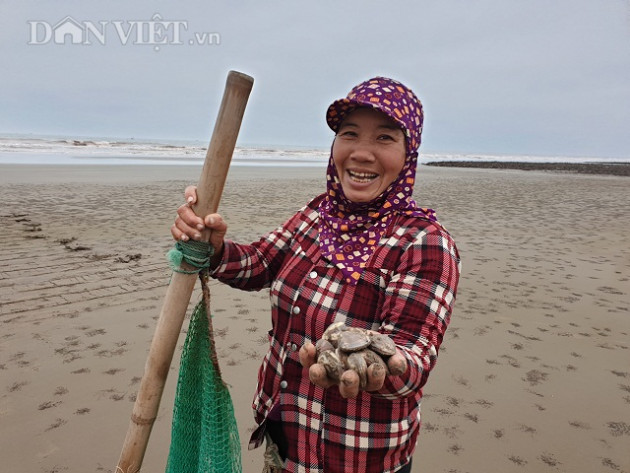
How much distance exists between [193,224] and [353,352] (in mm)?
868

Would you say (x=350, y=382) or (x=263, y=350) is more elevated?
(x=350, y=382)

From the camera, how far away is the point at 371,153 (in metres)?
1.49

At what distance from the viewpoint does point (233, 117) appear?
1577mm

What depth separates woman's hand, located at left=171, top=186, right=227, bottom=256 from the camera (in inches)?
63.7

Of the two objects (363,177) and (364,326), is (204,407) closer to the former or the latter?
(364,326)

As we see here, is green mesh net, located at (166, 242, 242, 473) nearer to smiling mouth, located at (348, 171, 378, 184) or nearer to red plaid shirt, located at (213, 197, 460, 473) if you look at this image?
red plaid shirt, located at (213, 197, 460, 473)

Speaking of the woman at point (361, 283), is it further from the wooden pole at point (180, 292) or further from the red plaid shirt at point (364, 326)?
the wooden pole at point (180, 292)

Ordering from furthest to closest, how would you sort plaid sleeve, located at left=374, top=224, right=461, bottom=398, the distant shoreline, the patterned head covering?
the distant shoreline, the patterned head covering, plaid sleeve, located at left=374, top=224, right=461, bottom=398

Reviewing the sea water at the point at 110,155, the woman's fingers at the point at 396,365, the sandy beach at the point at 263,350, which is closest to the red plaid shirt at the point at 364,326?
the woman's fingers at the point at 396,365

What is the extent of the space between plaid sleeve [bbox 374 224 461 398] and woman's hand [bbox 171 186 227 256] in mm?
702

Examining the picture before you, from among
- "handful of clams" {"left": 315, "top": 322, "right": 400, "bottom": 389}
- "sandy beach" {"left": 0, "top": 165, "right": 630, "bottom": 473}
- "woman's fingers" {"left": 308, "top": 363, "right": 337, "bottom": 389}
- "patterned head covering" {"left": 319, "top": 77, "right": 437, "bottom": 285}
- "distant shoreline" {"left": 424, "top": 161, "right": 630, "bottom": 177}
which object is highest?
"distant shoreline" {"left": 424, "top": 161, "right": 630, "bottom": 177}

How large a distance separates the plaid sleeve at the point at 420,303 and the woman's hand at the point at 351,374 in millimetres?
127

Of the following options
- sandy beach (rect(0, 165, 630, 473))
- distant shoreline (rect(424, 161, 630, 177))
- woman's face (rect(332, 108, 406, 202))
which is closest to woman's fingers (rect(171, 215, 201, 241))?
woman's face (rect(332, 108, 406, 202))

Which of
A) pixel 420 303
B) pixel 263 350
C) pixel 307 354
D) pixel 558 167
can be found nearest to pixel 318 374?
pixel 307 354
